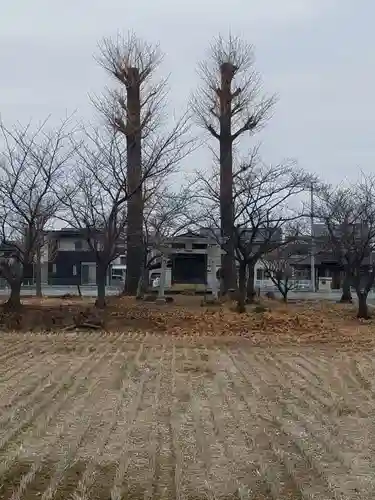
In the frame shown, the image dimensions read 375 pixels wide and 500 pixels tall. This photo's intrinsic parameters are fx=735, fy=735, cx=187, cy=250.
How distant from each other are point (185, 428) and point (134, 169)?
59.5 feet

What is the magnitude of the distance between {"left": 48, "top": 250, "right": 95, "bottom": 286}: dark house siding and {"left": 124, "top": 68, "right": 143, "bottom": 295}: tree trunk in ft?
92.4

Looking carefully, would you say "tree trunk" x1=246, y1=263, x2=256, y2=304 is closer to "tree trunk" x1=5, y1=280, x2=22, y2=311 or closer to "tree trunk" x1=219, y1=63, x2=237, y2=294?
"tree trunk" x1=219, y1=63, x2=237, y2=294

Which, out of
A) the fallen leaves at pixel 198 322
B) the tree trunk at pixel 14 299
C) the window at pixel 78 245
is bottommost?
the fallen leaves at pixel 198 322

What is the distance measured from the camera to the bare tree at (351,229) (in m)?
25.3

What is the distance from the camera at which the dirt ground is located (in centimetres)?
507

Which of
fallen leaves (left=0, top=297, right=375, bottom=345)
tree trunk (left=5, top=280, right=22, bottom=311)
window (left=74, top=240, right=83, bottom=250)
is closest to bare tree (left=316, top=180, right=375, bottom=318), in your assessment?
fallen leaves (left=0, top=297, right=375, bottom=345)

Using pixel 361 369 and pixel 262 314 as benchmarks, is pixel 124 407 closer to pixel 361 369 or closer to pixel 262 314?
pixel 361 369

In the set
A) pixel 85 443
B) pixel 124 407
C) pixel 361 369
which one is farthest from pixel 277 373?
pixel 85 443

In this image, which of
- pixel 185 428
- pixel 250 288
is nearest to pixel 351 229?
pixel 250 288

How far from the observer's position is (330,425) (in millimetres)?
7070

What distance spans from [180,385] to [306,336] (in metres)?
9.45

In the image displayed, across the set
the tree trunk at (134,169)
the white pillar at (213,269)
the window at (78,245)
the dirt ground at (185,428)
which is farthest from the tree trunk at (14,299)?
the window at (78,245)

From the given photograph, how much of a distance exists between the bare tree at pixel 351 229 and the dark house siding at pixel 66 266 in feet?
91.5

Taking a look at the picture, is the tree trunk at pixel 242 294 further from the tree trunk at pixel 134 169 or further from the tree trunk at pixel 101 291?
the tree trunk at pixel 101 291
